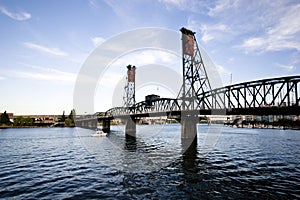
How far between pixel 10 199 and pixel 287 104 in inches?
1876

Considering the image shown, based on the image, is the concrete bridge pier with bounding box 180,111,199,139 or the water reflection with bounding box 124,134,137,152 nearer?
the water reflection with bounding box 124,134,137,152

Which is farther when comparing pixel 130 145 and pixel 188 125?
pixel 188 125

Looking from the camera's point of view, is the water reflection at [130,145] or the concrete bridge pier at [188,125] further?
the concrete bridge pier at [188,125]

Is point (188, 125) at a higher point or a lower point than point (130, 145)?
higher

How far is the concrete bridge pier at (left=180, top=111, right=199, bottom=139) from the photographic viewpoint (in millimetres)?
67375

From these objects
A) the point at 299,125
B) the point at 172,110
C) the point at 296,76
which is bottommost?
the point at 299,125

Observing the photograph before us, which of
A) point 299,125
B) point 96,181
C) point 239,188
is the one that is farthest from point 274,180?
point 299,125

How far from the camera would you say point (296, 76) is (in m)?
39.8

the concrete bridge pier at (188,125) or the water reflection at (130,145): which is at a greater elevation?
the concrete bridge pier at (188,125)

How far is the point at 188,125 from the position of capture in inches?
2692

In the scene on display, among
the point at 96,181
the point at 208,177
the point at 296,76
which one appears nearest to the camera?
the point at 96,181

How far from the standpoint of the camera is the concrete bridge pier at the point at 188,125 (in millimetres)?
67375

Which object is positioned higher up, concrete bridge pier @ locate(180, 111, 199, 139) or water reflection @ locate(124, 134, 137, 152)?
concrete bridge pier @ locate(180, 111, 199, 139)

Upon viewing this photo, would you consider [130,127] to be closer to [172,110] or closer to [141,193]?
[172,110]
